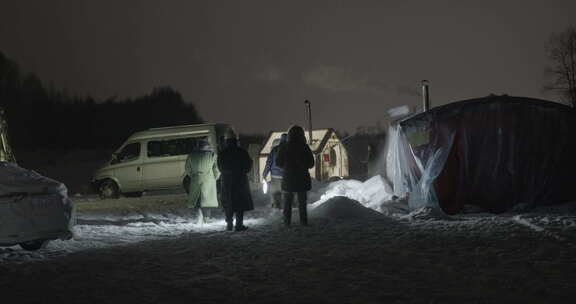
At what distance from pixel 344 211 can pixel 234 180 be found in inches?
91.2

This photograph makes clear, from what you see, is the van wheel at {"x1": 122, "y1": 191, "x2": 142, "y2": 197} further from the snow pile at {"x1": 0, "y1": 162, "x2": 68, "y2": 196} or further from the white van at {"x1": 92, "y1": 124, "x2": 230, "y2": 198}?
the snow pile at {"x1": 0, "y1": 162, "x2": 68, "y2": 196}

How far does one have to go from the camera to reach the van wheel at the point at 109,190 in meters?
19.0

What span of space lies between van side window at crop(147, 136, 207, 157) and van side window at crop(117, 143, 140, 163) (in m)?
0.48

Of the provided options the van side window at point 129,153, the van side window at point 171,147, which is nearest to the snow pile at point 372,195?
the van side window at point 171,147

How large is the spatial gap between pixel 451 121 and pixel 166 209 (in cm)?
719

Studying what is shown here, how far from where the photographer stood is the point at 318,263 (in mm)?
6480

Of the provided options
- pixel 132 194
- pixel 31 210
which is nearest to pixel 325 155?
pixel 132 194

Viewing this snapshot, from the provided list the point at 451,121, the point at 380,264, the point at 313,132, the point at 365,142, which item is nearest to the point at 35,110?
the point at 365,142

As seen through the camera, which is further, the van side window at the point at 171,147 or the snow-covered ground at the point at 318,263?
the van side window at the point at 171,147

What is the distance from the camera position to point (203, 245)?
26.5 feet

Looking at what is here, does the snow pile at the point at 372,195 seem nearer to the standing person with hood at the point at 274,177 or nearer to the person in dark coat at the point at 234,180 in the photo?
the standing person with hood at the point at 274,177

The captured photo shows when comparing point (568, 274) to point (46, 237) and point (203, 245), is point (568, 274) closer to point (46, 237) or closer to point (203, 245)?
point (203, 245)

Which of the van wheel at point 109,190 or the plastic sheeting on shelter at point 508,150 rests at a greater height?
the plastic sheeting on shelter at point 508,150

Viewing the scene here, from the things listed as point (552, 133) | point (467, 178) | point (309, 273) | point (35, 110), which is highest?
point (35, 110)
